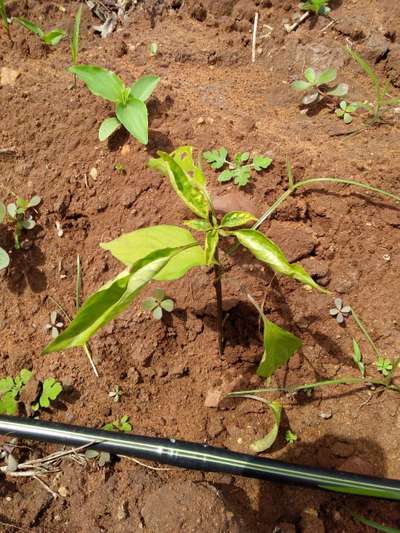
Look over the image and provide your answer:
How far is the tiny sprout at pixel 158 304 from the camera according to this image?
1.43m

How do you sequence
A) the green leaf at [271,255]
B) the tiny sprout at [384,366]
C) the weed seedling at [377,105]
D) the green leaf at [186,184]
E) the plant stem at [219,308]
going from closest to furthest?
the green leaf at [271,255]
the green leaf at [186,184]
the plant stem at [219,308]
the tiny sprout at [384,366]
the weed seedling at [377,105]

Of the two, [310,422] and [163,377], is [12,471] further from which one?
[310,422]

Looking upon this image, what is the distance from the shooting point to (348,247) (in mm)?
1491

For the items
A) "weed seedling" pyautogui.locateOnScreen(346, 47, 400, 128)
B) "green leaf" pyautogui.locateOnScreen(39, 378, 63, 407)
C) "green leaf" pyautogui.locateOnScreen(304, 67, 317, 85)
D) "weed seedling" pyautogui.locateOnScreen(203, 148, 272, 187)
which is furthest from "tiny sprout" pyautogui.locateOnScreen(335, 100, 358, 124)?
"green leaf" pyautogui.locateOnScreen(39, 378, 63, 407)

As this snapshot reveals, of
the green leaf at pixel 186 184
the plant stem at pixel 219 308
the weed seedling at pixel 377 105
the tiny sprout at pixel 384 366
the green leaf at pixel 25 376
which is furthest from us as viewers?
the weed seedling at pixel 377 105

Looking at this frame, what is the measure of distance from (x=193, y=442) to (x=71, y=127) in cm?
125

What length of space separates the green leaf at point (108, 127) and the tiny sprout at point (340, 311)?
0.99 meters

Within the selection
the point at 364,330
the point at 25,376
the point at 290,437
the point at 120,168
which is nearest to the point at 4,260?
the point at 25,376

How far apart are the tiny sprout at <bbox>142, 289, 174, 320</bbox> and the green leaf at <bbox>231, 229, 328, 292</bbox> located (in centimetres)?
52

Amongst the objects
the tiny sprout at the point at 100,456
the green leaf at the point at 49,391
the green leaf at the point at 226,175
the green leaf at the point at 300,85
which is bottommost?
the tiny sprout at the point at 100,456

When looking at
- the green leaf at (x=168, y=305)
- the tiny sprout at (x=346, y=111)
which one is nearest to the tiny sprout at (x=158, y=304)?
the green leaf at (x=168, y=305)

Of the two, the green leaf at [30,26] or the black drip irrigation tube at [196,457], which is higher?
the green leaf at [30,26]

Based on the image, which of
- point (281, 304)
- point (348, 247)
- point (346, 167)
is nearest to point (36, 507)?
point (281, 304)

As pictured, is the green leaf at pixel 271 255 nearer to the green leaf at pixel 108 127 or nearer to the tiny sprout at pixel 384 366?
the tiny sprout at pixel 384 366
